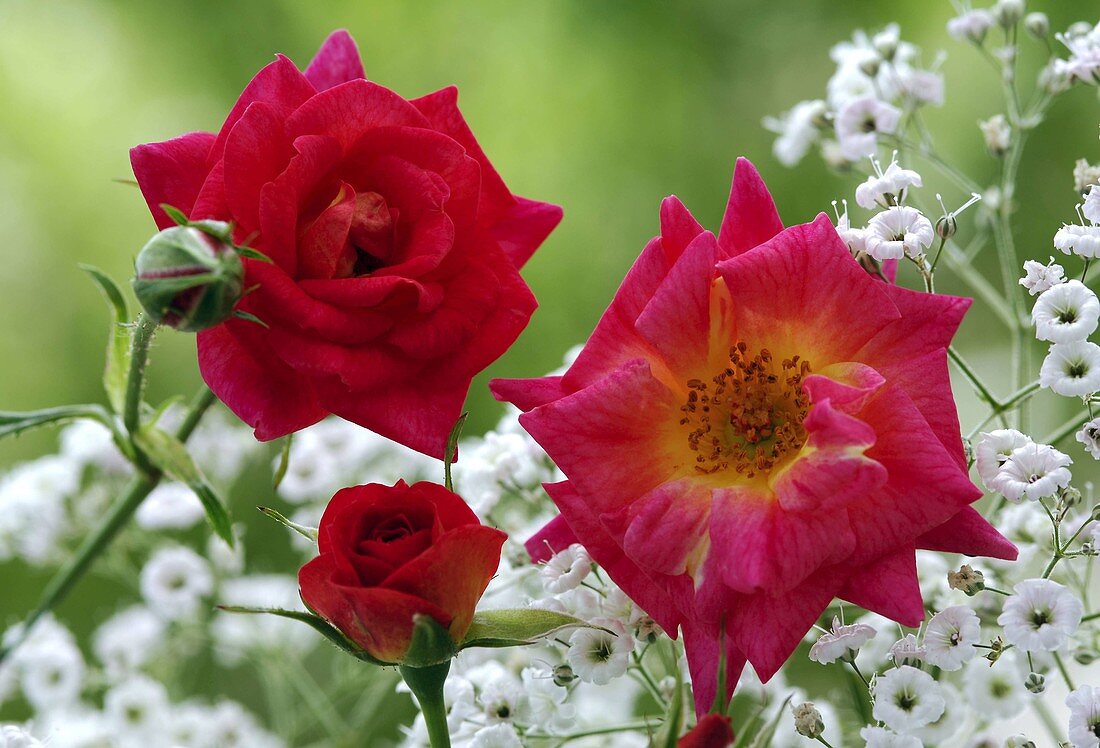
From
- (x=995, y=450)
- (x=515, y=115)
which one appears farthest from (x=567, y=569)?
(x=515, y=115)

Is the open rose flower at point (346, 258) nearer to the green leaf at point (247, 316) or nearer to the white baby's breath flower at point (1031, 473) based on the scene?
the green leaf at point (247, 316)

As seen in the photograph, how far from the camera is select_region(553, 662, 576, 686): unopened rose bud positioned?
357 millimetres

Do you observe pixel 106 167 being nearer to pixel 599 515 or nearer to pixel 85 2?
pixel 85 2

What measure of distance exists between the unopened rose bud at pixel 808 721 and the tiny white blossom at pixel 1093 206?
16 cm

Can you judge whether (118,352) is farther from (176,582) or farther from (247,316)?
(176,582)

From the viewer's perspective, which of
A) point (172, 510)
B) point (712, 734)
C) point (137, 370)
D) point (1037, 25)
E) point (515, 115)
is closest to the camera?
point (712, 734)

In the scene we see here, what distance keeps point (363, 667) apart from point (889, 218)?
14.0 inches

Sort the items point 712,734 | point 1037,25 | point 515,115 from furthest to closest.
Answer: point 515,115 → point 1037,25 → point 712,734

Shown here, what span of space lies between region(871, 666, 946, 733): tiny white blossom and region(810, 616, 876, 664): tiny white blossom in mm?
13

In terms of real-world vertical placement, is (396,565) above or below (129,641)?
above

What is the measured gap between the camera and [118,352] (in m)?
0.40

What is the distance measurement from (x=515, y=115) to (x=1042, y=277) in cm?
105

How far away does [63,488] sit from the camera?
62 centimetres

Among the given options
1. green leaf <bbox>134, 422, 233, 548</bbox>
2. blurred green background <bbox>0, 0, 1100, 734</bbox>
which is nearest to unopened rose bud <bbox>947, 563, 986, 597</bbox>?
green leaf <bbox>134, 422, 233, 548</bbox>
